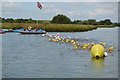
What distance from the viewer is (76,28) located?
226ft

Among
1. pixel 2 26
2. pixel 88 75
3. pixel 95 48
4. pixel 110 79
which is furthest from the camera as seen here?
pixel 2 26

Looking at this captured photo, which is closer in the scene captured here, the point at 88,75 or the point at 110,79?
the point at 110,79

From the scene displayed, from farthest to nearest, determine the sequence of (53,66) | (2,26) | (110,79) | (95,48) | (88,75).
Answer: (2,26) → (95,48) → (53,66) → (88,75) → (110,79)

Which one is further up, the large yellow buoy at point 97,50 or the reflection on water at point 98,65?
the large yellow buoy at point 97,50

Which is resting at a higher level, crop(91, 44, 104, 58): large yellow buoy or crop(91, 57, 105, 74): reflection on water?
crop(91, 44, 104, 58): large yellow buoy

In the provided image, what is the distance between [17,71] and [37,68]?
1291 millimetres

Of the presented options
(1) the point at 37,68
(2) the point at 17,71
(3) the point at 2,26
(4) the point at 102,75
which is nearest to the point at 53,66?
(1) the point at 37,68

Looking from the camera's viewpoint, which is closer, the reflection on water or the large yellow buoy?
the reflection on water

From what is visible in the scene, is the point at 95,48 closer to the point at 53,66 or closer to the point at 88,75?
the point at 53,66

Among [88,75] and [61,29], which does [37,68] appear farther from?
[61,29]

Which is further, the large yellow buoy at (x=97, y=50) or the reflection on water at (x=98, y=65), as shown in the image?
the large yellow buoy at (x=97, y=50)

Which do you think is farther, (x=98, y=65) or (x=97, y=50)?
(x=97, y=50)

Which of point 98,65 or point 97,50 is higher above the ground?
point 97,50

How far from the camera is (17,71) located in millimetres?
14242
